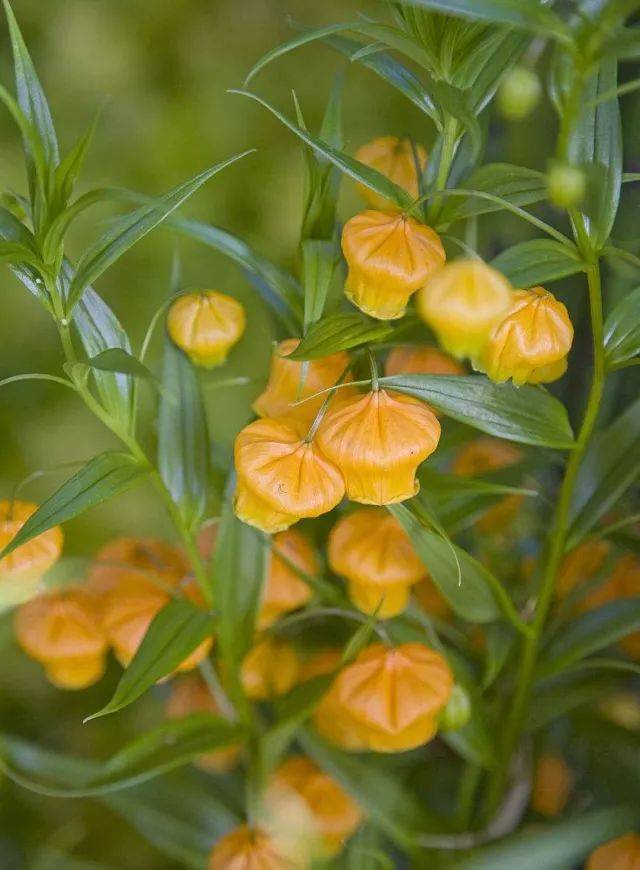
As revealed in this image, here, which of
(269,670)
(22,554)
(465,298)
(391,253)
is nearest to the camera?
(465,298)

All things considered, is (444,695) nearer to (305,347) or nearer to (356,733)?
(356,733)

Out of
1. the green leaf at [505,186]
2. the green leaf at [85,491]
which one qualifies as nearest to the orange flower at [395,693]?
the green leaf at [85,491]

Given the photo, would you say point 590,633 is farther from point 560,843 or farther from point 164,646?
point 164,646

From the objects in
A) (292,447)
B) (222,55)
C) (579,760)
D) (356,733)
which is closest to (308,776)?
(356,733)

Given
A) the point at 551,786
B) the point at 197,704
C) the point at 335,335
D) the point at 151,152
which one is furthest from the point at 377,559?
the point at 151,152

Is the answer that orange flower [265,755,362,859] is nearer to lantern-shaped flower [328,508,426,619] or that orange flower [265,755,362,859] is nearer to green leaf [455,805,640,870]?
green leaf [455,805,640,870]

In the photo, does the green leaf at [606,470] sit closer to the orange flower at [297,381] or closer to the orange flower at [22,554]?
the orange flower at [297,381]
